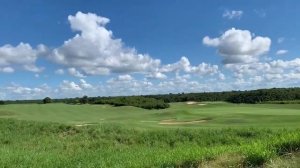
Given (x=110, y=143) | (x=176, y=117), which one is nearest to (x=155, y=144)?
(x=110, y=143)

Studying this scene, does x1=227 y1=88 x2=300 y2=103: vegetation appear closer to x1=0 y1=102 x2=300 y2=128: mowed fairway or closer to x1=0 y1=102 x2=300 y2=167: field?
x1=0 y1=102 x2=300 y2=128: mowed fairway

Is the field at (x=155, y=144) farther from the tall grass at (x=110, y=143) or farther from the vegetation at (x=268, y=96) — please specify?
the vegetation at (x=268, y=96)

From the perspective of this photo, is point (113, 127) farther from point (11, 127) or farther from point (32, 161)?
point (32, 161)

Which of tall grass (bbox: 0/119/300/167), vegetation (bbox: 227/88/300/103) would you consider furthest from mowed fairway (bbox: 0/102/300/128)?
vegetation (bbox: 227/88/300/103)

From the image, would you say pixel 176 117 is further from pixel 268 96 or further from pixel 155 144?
pixel 268 96

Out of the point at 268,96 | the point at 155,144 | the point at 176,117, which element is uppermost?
the point at 268,96

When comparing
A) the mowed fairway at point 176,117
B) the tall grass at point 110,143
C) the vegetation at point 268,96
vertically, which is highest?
the vegetation at point 268,96

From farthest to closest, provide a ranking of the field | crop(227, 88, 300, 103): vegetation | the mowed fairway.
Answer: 1. crop(227, 88, 300, 103): vegetation
2. the mowed fairway
3. the field

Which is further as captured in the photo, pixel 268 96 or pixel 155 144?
pixel 268 96

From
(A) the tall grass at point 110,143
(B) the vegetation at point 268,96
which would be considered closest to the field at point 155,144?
(A) the tall grass at point 110,143

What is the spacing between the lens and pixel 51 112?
54.9 meters

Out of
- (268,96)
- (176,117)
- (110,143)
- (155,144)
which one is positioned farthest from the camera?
(268,96)

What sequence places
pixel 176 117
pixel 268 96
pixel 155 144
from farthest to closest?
pixel 268 96 < pixel 176 117 < pixel 155 144

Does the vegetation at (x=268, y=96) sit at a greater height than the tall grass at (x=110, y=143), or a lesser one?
greater
